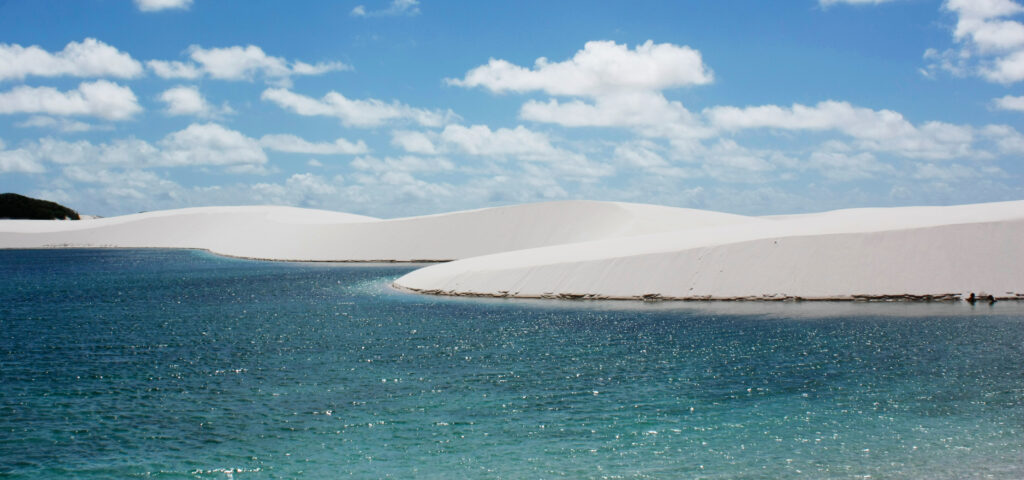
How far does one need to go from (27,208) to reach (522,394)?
146312 mm

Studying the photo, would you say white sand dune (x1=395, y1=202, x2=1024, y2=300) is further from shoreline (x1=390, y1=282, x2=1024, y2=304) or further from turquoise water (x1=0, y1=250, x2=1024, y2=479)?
turquoise water (x1=0, y1=250, x2=1024, y2=479)

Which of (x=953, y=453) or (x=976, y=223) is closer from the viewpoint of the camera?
(x=953, y=453)

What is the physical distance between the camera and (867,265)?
31312 mm

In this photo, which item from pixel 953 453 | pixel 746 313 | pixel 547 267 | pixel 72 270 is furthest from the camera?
pixel 72 270

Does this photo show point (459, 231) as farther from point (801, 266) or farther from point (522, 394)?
point (522, 394)

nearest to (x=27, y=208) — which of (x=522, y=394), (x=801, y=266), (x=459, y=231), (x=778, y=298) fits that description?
(x=459, y=231)

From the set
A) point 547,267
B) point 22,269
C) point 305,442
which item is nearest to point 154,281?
point 22,269

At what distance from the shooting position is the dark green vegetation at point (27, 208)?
131 m

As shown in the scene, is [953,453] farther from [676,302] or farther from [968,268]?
[968,268]

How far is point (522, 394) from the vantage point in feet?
49.0

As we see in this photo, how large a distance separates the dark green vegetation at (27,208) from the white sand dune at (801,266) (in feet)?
406

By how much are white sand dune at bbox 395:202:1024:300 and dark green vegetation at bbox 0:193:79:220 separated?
4868 inches

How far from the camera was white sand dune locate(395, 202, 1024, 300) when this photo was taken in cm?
3023

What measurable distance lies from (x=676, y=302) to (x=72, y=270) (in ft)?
151
